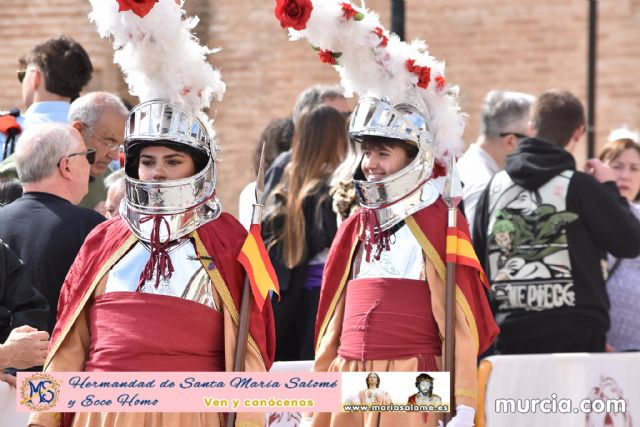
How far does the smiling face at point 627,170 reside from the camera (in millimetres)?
8953

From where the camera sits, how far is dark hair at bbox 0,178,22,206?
269 inches

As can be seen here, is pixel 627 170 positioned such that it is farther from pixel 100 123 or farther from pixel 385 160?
pixel 100 123

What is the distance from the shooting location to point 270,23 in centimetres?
1459

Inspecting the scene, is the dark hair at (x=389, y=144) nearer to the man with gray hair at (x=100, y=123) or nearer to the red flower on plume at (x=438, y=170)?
the red flower on plume at (x=438, y=170)

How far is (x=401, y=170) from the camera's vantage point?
19.8ft

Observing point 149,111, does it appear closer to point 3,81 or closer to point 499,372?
point 499,372

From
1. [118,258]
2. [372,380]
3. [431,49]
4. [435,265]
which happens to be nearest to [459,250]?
[435,265]

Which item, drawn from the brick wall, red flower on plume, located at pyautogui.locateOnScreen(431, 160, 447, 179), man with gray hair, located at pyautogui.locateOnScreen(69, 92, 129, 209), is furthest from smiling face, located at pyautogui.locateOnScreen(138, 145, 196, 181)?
A: the brick wall

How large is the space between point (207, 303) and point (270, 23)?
9515mm

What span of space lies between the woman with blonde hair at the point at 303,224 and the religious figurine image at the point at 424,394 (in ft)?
6.15

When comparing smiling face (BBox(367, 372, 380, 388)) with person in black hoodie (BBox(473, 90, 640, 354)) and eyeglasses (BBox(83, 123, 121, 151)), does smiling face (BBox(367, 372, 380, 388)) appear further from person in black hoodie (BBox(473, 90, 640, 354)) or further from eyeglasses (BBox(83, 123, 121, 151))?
eyeglasses (BBox(83, 123, 121, 151))

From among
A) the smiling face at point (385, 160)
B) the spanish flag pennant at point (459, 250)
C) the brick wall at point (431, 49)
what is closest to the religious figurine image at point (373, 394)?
the spanish flag pennant at point (459, 250)

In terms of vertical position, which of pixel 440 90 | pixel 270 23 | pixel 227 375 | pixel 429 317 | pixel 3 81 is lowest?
pixel 227 375

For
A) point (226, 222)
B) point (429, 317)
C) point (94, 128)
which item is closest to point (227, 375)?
point (226, 222)
